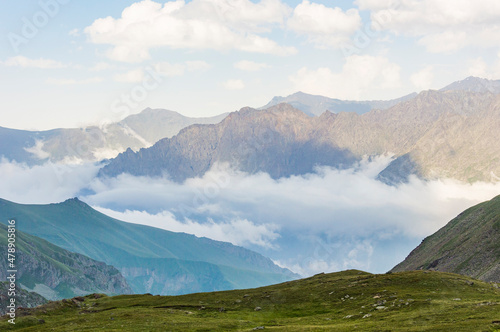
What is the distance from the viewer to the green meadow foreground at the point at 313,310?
289 ft

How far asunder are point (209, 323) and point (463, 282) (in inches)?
2146

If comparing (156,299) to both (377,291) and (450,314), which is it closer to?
(377,291)

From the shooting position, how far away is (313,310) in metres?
116

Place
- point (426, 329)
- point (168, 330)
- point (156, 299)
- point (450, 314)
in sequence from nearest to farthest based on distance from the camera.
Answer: point (426, 329), point (450, 314), point (168, 330), point (156, 299)

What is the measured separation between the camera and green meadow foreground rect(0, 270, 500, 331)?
87963 millimetres

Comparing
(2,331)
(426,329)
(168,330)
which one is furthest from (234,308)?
(426,329)

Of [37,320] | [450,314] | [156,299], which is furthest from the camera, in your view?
[156,299]

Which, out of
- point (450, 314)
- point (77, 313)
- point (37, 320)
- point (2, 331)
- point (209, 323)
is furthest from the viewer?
point (77, 313)

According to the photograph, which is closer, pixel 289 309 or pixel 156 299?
pixel 289 309

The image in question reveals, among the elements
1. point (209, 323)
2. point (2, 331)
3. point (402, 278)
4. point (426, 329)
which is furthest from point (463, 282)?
point (2, 331)

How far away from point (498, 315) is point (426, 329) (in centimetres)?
1188

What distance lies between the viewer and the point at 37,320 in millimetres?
121000

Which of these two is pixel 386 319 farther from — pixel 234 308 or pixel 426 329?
pixel 234 308

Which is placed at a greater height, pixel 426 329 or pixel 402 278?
pixel 402 278
